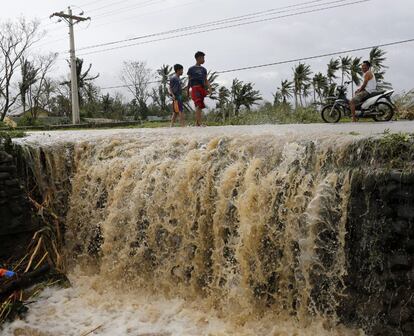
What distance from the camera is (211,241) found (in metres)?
4.65

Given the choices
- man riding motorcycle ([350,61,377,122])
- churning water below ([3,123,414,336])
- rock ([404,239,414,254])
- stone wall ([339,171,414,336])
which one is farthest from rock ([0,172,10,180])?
man riding motorcycle ([350,61,377,122])

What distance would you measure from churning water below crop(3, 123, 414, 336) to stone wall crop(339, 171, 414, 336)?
11cm

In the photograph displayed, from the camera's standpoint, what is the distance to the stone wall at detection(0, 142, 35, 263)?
16.9 feet

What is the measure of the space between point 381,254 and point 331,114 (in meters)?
6.15

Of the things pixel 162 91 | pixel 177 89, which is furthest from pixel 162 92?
pixel 177 89

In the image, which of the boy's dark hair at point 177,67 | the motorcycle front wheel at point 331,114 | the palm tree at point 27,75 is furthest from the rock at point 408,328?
the palm tree at point 27,75

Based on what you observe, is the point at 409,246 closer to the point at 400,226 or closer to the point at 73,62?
the point at 400,226

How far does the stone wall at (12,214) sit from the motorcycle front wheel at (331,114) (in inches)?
252

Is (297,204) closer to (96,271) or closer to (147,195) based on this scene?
(147,195)

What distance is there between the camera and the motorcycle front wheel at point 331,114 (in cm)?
924

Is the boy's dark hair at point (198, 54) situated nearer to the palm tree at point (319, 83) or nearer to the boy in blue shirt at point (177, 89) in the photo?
the boy in blue shirt at point (177, 89)

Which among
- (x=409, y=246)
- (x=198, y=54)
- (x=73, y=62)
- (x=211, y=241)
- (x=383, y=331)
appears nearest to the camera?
(x=409, y=246)

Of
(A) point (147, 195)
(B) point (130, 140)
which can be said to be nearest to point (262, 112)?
(B) point (130, 140)

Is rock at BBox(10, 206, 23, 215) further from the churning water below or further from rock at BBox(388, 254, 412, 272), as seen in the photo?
rock at BBox(388, 254, 412, 272)
